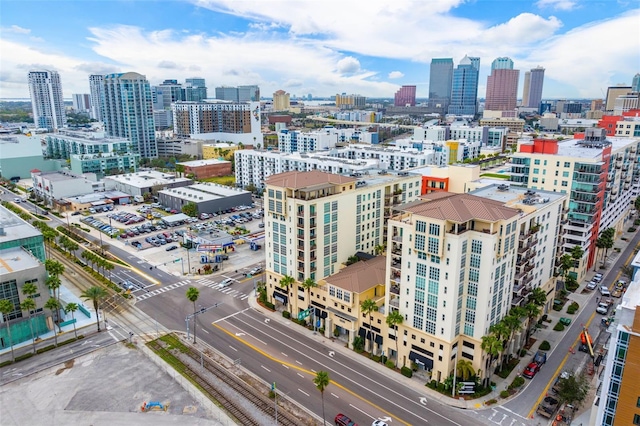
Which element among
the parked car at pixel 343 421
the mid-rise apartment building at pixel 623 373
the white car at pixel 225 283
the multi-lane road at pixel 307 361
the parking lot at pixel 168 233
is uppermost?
the mid-rise apartment building at pixel 623 373

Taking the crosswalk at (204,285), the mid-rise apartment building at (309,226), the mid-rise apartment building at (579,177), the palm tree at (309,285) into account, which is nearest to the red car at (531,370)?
the palm tree at (309,285)

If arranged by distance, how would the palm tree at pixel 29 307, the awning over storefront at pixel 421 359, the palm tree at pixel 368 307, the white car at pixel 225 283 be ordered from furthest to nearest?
1. the white car at pixel 225 283
2. the palm tree at pixel 29 307
3. the palm tree at pixel 368 307
4. the awning over storefront at pixel 421 359

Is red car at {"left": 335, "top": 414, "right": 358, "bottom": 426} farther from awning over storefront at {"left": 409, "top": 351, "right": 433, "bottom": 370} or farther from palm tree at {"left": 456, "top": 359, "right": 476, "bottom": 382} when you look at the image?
palm tree at {"left": 456, "top": 359, "right": 476, "bottom": 382}

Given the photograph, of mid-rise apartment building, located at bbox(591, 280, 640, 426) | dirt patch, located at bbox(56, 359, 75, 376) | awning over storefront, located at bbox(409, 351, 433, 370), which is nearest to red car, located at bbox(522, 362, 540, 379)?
awning over storefront, located at bbox(409, 351, 433, 370)

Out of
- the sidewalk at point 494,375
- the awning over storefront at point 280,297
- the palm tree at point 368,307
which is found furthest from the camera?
the awning over storefront at point 280,297

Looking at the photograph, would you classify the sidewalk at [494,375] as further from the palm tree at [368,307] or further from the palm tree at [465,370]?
the palm tree at [368,307]

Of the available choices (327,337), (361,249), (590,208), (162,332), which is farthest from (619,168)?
(162,332)

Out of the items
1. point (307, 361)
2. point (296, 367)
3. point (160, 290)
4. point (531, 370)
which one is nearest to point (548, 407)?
point (531, 370)
